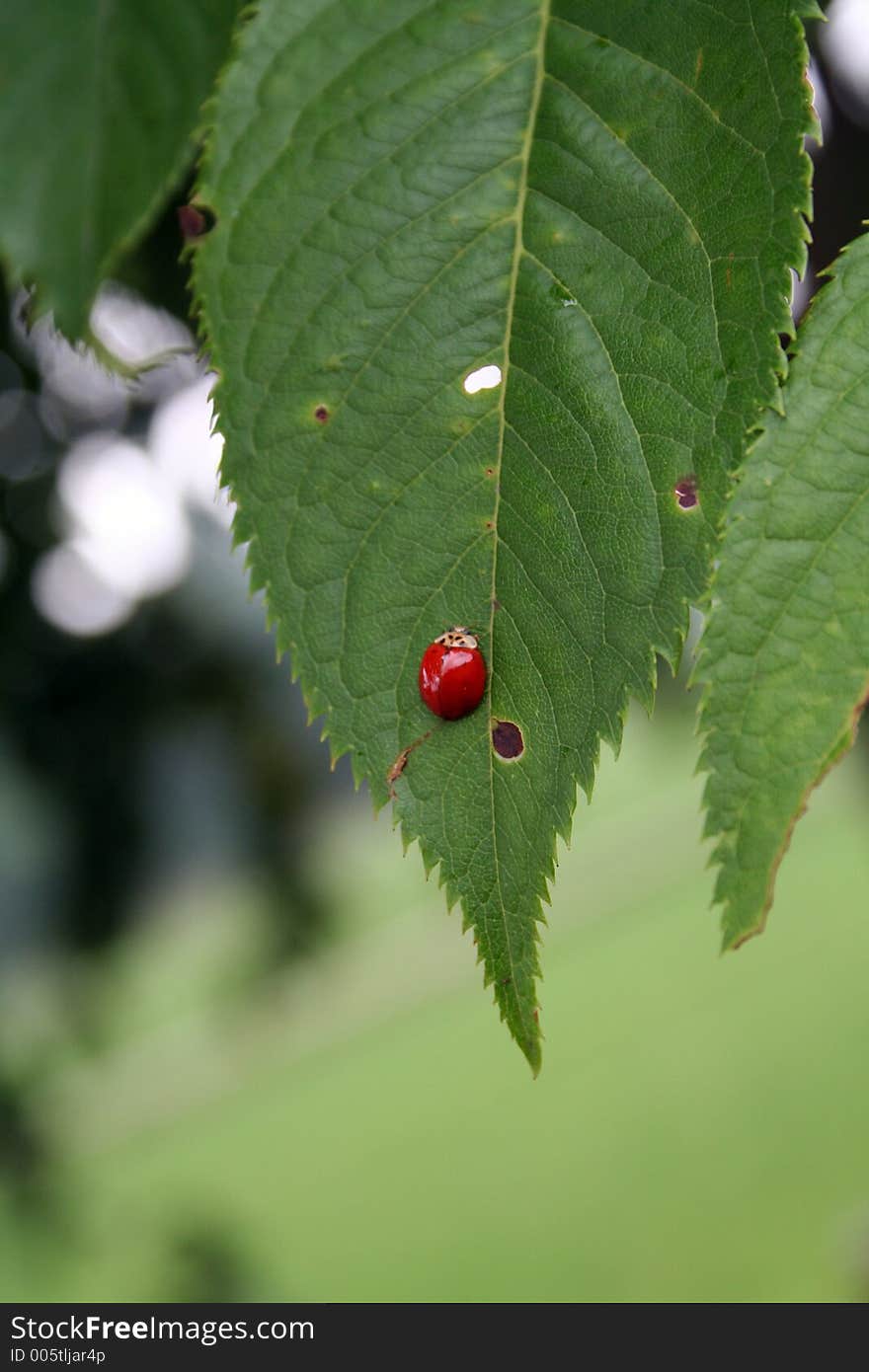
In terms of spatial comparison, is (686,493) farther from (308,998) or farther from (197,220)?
(308,998)

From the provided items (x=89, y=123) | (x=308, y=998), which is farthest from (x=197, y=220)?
(x=308, y=998)

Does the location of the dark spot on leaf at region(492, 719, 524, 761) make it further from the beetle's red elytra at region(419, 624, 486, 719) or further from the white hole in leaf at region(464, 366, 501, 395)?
the white hole in leaf at region(464, 366, 501, 395)

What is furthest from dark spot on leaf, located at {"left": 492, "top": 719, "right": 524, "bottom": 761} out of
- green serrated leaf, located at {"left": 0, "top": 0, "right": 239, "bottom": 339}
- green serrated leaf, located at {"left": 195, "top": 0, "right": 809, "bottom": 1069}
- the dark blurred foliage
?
the dark blurred foliage

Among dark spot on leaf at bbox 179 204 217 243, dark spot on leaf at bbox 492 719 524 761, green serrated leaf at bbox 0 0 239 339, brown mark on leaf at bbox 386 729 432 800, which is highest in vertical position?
green serrated leaf at bbox 0 0 239 339

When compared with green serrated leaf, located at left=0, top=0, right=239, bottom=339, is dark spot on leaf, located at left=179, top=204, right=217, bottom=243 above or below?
below

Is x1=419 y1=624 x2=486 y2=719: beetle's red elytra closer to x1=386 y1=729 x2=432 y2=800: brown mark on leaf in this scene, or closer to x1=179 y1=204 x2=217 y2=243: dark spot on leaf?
x1=386 y1=729 x2=432 y2=800: brown mark on leaf

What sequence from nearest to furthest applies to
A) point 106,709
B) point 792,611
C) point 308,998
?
point 792,611
point 106,709
point 308,998

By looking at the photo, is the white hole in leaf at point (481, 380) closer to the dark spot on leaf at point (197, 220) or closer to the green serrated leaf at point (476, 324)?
the green serrated leaf at point (476, 324)

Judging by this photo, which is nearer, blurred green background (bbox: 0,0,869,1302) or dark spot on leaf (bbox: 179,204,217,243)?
dark spot on leaf (bbox: 179,204,217,243)
